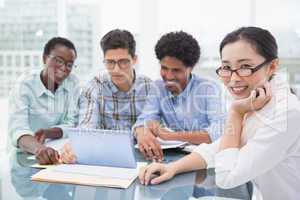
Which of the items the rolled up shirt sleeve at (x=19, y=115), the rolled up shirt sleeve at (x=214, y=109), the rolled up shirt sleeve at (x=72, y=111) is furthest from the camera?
the rolled up shirt sleeve at (x=72, y=111)

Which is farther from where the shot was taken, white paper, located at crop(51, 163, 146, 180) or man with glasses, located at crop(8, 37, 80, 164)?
man with glasses, located at crop(8, 37, 80, 164)

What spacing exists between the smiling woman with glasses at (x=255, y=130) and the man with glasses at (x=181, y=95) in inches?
23.8

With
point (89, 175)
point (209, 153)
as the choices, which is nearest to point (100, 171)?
point (89, 175)

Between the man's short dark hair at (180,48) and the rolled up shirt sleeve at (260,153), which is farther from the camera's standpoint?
the man's short dark hair at (180,48)

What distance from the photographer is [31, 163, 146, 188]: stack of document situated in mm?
996

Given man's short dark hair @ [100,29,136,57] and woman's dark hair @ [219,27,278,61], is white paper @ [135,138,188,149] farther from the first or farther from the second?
man's short dark hair @ [100,29,136,57]

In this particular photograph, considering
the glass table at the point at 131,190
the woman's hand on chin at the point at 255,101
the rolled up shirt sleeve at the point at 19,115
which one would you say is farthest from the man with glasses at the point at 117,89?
the woman's hand on chin at the point at 255,101

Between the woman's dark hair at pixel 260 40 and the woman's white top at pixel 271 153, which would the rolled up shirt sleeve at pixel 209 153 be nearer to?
the woman's white top at pixel 271 153

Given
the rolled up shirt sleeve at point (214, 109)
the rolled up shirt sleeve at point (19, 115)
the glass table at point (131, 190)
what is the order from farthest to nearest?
the rolled up shirt sleeve at point (214, 109) → the rolled up shirt sleeve at point (19, 115) → the glass table at point (131, 190)

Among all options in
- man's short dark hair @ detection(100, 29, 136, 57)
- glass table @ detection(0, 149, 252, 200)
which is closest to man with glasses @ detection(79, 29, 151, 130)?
man's short dark hair @ detection(100, 29, 136, 57)

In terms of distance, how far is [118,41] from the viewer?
1.84 meters

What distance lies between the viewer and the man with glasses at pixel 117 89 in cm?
183

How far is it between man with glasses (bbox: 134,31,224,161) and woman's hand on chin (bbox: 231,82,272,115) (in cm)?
62

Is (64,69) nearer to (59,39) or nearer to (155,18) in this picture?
(59,39)
